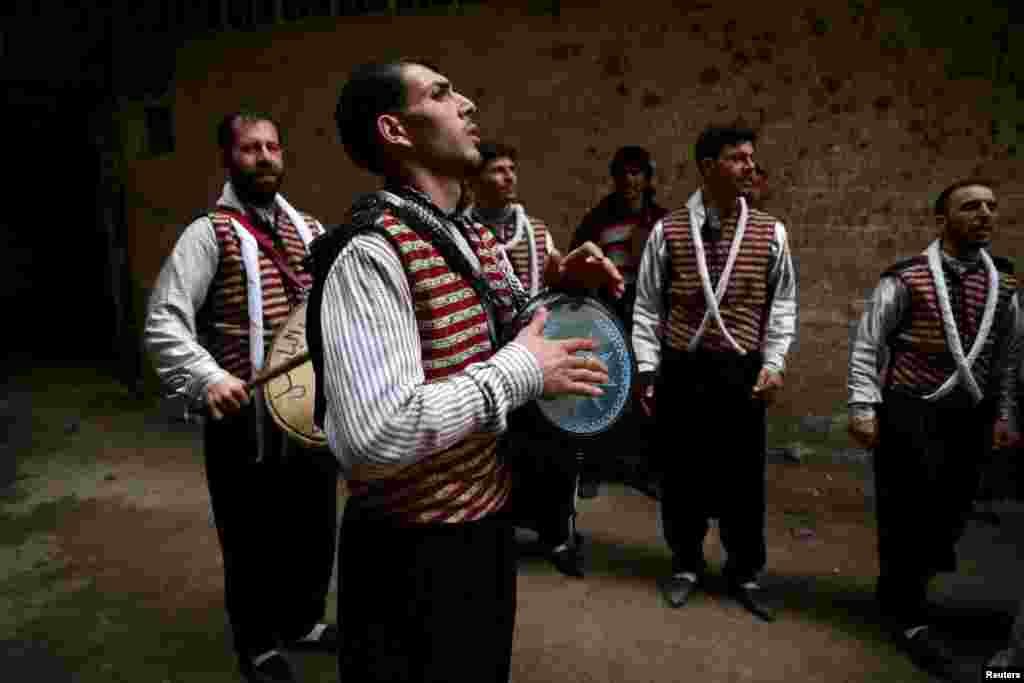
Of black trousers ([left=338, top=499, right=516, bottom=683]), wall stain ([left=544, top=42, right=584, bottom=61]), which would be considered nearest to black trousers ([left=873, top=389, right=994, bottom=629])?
black trousers ([left=338, top=499, right=516, bottom=683])

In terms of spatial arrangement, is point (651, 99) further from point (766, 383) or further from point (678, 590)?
point (678, 590)

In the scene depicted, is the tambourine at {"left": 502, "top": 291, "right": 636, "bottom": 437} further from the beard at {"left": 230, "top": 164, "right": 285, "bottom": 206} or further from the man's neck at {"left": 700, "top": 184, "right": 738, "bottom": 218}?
the man's neck at {"left": 700, "top": 184, "right": 738, "bottom": 218}

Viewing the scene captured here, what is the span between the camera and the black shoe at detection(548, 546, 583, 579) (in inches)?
144

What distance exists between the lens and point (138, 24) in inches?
273

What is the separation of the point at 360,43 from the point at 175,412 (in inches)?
145

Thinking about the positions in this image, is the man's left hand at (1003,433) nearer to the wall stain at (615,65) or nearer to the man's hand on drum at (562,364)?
the man's hand on drum at (562,364)

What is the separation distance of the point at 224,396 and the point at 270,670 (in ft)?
3.66

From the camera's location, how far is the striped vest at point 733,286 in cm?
319

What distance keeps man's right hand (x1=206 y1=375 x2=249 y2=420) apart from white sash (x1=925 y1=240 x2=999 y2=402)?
99.6 inches

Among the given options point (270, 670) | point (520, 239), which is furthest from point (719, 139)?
point (270, 670)

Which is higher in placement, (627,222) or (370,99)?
(370,99)

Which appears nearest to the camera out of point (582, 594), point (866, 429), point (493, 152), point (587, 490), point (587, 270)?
point (587, 270)

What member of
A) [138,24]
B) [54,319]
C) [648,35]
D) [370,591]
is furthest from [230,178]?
[54,319]

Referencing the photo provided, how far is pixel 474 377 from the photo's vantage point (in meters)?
1.29
